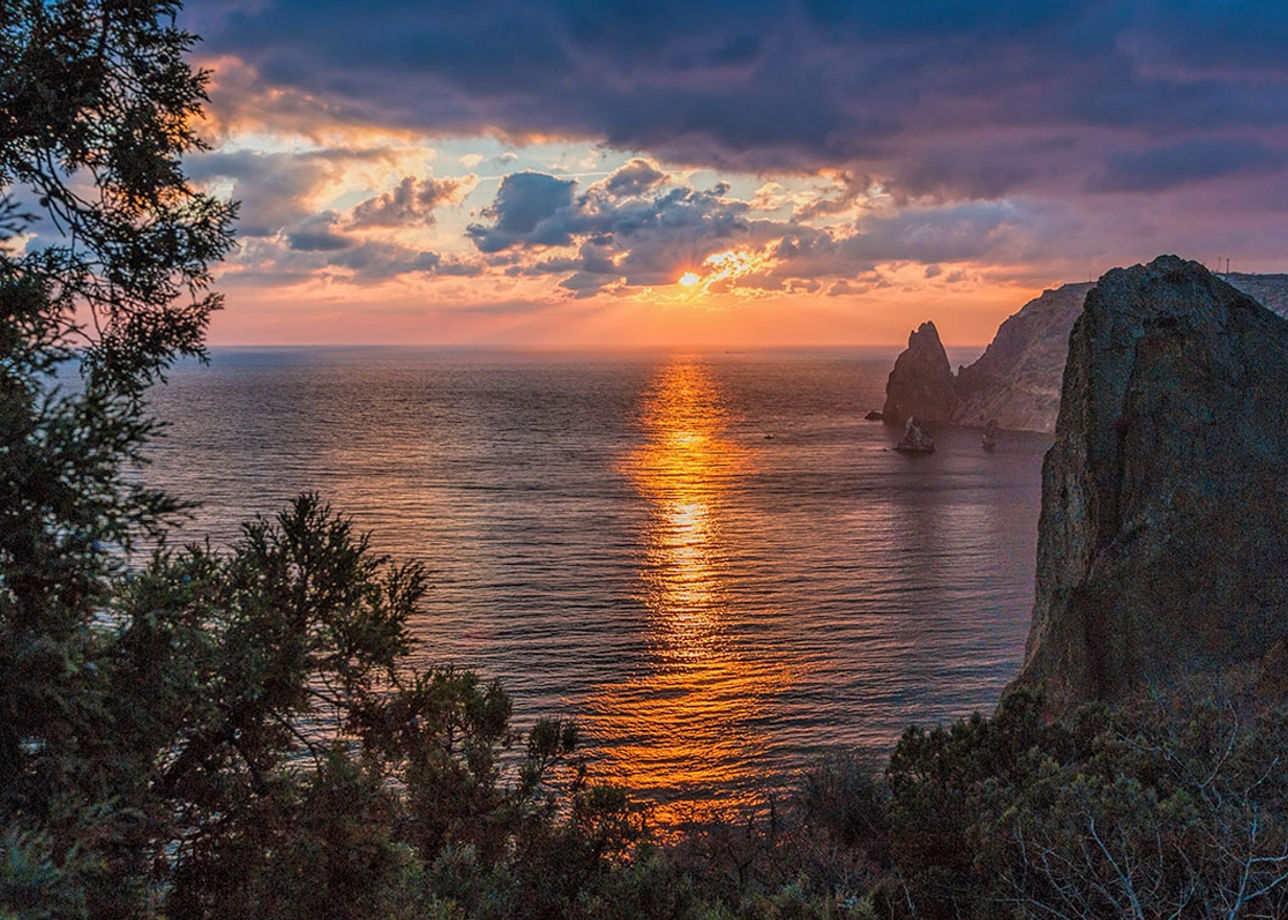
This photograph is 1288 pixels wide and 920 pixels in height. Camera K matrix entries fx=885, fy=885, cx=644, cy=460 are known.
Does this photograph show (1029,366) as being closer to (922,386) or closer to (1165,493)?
(922,386)

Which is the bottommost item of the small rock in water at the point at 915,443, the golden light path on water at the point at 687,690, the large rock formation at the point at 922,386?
the golden light path on water at the point at 687,690

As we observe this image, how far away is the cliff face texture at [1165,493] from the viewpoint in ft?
108

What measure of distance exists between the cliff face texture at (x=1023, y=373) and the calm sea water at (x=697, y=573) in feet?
90.6

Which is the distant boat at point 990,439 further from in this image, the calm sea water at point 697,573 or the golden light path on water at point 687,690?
the golden light path on water at point 687,690

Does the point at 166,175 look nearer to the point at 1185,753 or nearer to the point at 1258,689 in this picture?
the point at 1185,753

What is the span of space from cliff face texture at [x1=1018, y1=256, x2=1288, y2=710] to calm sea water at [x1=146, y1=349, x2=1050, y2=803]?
11.4m

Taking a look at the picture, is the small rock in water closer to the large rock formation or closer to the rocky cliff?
the rocky cliff

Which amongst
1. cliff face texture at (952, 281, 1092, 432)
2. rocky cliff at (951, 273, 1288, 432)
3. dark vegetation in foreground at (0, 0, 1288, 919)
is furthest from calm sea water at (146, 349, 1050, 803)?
cliff face texture at (952, 281, 1092, 432)

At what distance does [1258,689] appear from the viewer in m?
29.9

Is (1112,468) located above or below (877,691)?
above

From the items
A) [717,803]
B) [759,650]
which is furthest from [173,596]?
[759,650]

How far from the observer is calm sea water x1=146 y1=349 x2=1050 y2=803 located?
1757 inches

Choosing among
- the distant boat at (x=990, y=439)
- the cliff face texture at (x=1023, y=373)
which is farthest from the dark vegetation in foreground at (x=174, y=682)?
the cliff face texture at (x=1023, y=373)

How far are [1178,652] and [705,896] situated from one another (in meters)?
23.2
